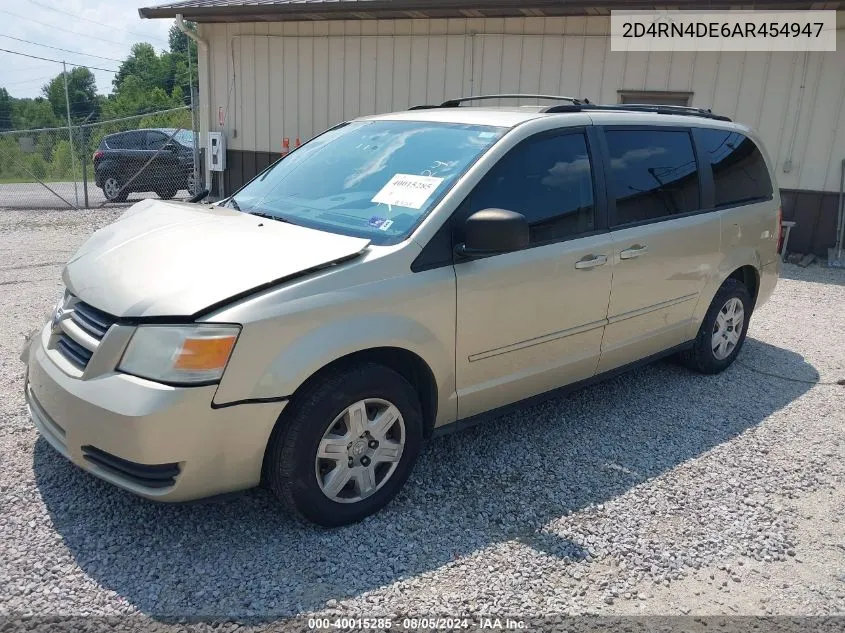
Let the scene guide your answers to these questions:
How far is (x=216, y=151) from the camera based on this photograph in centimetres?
1311

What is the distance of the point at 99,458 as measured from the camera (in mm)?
2801

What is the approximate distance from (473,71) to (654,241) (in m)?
7.63

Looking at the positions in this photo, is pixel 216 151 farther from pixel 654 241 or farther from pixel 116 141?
pixel 654 241

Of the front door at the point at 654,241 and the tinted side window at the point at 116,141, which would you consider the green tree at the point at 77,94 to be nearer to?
the tinted side window at the point at 116,141

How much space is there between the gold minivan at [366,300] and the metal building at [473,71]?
235 inches

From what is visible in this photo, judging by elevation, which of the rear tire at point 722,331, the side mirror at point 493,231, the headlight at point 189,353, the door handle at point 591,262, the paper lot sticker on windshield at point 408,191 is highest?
the paper lot sticker on windshield at point 408,191

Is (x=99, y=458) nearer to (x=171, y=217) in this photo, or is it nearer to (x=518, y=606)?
(x=171, y=217)

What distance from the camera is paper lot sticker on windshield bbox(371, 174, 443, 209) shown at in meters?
3.35

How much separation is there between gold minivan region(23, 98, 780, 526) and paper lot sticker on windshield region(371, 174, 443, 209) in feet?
0.04

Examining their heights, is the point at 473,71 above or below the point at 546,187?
above

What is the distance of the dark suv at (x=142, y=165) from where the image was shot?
14.3 meters

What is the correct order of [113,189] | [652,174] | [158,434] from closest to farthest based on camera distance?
[158,434]
[652,174]
[113,189]

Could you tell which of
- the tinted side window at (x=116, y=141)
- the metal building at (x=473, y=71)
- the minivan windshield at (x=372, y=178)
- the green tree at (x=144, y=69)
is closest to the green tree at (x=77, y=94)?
the green tree at (x=144, y=69)

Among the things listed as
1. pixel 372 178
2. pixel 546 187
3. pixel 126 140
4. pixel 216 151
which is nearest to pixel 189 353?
pixel 372 178
